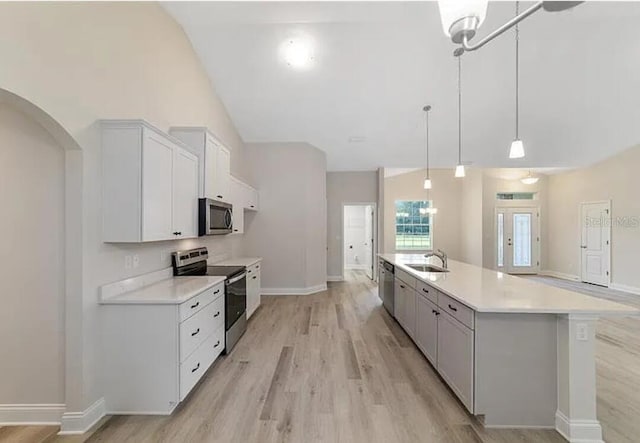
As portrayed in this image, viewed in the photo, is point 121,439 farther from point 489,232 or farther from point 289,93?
point 489,232

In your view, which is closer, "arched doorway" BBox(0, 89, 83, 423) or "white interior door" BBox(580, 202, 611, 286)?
"arched doorway" BBox(0, 89, 83, 423)

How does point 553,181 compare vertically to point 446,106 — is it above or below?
below

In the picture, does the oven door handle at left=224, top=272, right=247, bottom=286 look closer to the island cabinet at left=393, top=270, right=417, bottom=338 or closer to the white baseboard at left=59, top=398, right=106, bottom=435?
the white baseboard at left=59, top=398, right=106, bottom=435

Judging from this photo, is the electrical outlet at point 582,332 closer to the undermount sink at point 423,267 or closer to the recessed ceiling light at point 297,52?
the undermount sink at point 423,267

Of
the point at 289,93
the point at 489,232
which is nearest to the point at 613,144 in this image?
the point at 489,232

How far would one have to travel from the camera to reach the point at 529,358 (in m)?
2.21

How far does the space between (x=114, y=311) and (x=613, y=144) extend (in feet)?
30.2

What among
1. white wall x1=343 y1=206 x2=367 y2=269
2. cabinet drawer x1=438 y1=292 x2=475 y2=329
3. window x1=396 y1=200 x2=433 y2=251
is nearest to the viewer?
cabinet drawer x1=438 y1=292 x2=475 y2=329

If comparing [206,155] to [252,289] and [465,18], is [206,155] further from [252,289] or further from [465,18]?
[465,18]

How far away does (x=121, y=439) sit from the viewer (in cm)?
211

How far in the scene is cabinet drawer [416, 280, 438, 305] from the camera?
3000 mm

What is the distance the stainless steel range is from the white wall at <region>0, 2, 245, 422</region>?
0.31m

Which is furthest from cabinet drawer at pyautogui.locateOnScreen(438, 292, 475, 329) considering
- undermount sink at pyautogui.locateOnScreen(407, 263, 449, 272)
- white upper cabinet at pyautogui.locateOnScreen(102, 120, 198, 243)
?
white upper cabinet at pyautogui.locateOnScreen(102, 120, 198, 243)

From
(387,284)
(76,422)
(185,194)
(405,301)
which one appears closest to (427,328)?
(405,301)
